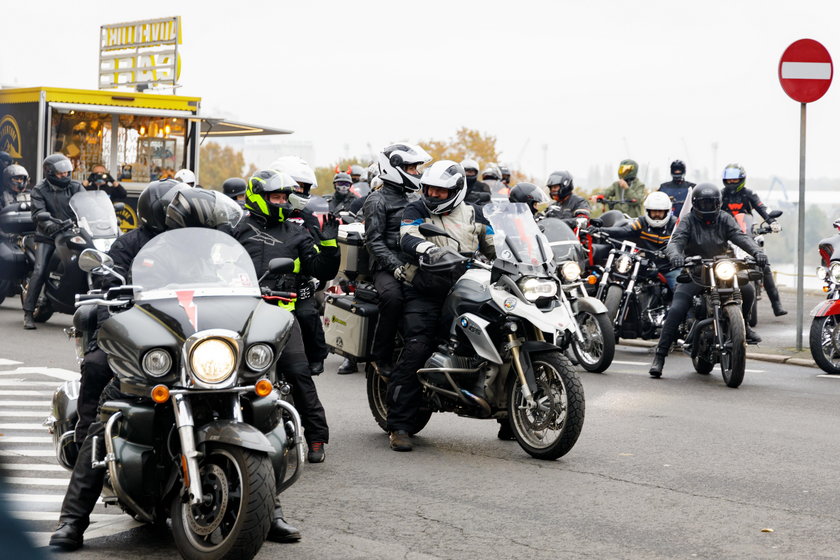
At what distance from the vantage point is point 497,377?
27.9ft

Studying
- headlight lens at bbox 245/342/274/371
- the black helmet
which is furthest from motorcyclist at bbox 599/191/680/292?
headlight lens at bbox 245/342/274/371

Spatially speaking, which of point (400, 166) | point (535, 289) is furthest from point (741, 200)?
point (535, 289)

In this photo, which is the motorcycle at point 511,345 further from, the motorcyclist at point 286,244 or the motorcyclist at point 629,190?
the motorcyclist at point 629,190

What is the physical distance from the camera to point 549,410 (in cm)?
819

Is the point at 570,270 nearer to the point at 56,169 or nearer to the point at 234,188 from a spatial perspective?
the point at 234,188

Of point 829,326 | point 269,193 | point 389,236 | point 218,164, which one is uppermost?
point 218,164

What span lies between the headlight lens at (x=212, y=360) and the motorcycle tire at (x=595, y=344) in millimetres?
7760

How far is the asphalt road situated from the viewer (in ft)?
20.4

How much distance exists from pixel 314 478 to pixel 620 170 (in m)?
11.9

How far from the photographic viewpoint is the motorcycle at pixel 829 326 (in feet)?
42.2

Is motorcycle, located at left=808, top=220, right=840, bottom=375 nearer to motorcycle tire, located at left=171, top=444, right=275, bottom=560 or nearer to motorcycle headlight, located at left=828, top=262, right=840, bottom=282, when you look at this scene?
motorcycle headlight, located at left=828, top=262, right=840, bottom=282

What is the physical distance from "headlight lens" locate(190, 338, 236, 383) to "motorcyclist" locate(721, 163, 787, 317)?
12161mm

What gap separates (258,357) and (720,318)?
7.52 metres

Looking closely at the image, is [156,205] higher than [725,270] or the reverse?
higher
